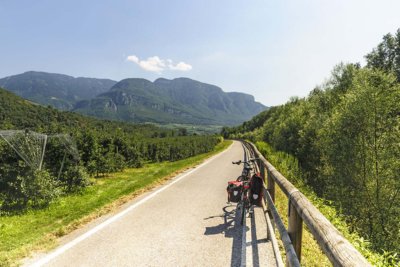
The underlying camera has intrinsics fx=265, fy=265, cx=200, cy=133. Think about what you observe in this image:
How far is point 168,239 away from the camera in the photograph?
5523 mm

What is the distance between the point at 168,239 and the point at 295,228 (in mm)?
2873

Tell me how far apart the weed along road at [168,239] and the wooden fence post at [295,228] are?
106cm

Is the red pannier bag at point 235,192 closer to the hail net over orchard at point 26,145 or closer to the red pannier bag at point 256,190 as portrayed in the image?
the red pannier bag at point 256,190

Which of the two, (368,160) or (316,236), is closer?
(316,236)

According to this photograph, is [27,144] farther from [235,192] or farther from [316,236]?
[316,236]

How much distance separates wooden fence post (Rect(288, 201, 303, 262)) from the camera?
3.52m

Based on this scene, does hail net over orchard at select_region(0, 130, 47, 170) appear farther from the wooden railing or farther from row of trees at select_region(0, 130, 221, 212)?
the wooden railing

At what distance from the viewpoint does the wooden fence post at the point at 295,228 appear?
11.6 ft

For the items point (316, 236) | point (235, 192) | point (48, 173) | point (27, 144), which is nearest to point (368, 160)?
point (235, 192)

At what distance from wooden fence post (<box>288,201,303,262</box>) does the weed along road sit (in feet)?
3.48

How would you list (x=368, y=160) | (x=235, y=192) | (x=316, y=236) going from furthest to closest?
1. (x=368, y=160)
2. (x=235, y=192)
3. (x=316, y=236)

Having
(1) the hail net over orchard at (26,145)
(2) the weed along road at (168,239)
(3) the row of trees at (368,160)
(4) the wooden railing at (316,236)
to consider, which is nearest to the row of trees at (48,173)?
(1) the hail net over orchard at (26,145)

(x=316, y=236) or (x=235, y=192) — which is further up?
(x=316, y=236)

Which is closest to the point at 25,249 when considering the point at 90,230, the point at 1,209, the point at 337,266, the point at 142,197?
the point at 90,230
